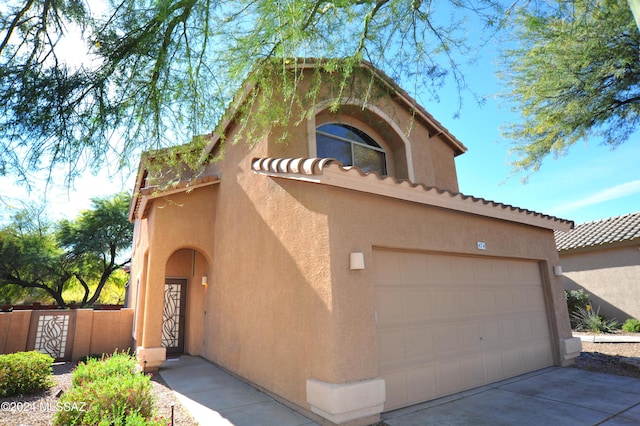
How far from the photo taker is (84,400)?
15.1 feet

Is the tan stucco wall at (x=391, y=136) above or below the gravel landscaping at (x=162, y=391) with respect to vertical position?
above

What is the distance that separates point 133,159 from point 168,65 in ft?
5.76

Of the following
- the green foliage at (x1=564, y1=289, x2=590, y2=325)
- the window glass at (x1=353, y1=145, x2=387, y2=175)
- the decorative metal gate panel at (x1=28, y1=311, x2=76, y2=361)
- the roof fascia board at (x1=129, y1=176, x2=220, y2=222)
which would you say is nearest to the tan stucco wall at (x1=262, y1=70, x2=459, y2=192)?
the window glass at (x1=353, y1=145, x2=387, y2=175)

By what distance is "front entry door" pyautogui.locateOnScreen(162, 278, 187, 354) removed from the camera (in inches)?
459

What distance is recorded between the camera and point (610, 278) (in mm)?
15125

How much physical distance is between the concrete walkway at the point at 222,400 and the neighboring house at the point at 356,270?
0.89 ft

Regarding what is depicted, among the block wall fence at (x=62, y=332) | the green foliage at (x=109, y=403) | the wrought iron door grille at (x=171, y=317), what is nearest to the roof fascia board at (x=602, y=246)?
the wrought iron door grille at (x=171, y=317)

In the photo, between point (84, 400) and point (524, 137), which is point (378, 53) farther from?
point (84, 400)

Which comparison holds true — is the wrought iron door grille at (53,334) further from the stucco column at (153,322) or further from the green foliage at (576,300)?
the green foliage at (576,300)

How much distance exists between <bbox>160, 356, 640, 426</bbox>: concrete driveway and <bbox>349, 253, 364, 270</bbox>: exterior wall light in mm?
2343

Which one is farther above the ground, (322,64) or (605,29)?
(605,29)

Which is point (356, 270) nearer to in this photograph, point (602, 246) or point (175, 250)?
point (175, 250)

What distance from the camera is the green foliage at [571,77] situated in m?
8.28

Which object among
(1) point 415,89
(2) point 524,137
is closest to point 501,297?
(1) point 415,89
